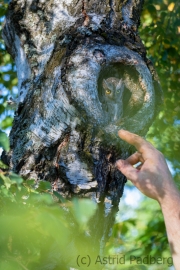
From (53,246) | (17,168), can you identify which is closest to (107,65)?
(17,168)

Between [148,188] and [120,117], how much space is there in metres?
0.45

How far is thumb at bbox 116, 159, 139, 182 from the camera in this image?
1901mm

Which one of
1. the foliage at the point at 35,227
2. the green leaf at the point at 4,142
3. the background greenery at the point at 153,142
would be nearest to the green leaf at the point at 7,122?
the background greenery at the point at 153,142

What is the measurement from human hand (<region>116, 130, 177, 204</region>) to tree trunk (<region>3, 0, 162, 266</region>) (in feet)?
0.58

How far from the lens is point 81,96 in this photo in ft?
6.97

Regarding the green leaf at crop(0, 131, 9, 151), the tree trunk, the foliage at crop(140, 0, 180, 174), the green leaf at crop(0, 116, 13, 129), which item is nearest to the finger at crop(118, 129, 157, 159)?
the tree trunk

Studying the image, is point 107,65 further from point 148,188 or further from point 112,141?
point 148,188

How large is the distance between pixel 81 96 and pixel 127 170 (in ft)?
1.34

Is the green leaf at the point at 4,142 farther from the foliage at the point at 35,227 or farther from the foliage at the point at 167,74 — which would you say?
the foliage at the point at 167,74

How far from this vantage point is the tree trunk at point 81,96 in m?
2.09

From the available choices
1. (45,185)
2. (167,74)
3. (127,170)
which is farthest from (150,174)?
(167,74)

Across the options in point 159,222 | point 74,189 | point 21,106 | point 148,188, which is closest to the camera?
point 148,188

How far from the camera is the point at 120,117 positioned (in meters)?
2.21

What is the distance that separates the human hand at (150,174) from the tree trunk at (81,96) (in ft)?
0.58
